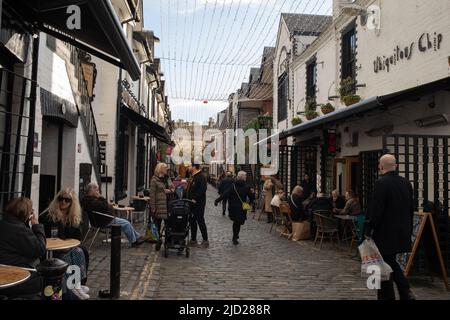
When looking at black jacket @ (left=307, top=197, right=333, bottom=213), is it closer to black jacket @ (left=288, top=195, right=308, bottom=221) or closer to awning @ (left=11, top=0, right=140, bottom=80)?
black jacket @ (left=288, top=195, right=308, bottom=221)

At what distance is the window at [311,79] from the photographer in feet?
55.0

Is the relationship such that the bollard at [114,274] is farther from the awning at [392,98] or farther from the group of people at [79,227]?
the awning at [392,98]

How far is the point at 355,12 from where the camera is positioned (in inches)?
478

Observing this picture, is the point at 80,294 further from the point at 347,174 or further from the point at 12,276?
the point at 347,174

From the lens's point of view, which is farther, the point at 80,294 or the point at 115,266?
the point at 115,266

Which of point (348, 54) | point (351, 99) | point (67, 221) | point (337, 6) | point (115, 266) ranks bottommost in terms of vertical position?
point (115, 266)

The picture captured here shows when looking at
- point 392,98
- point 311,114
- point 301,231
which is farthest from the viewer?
point 311,114

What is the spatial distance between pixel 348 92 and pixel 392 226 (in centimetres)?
818

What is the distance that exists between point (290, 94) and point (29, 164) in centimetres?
1473

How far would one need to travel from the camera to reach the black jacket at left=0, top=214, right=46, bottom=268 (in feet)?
14.3

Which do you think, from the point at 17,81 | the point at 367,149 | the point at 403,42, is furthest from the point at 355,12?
the point at 17,81

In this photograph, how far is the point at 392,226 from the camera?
5422 millimetres

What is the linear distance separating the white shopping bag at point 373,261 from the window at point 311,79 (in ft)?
38.5

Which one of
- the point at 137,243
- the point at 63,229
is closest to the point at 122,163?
the point at 137,243
